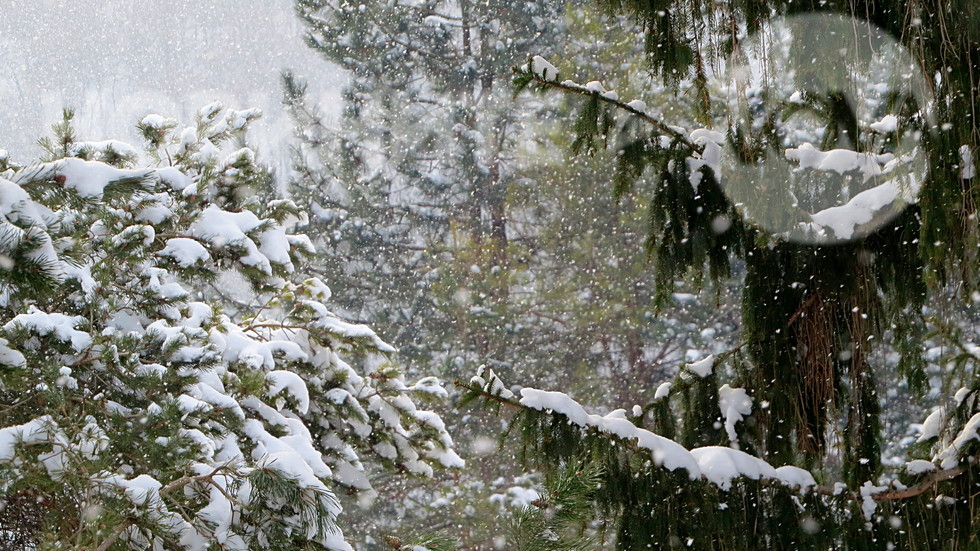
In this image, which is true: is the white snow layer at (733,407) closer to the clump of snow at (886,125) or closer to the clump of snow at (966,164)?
the clump of snow at (886,125)

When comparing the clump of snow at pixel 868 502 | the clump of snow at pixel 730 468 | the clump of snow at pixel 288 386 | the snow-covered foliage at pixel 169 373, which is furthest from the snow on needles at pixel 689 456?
the clump of snow at pixel 288 386

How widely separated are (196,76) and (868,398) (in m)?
21.3

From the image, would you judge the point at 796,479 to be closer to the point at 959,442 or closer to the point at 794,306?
the point at 959,442

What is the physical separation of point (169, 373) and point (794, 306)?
72.4 inches

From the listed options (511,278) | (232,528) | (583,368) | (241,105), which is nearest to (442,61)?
(511,278)

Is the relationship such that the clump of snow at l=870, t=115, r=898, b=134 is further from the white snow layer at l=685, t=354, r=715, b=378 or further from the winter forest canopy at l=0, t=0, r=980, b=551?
the white snow layer at l=685, t=354, r=715, b=378

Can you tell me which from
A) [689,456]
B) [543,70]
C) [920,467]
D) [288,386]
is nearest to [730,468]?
[689,456]

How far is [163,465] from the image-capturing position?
2395 millimetres

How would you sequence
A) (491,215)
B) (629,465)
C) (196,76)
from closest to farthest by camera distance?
(629,465) → (491,215) → (196,76)

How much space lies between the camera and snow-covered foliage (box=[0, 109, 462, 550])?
1707 mm

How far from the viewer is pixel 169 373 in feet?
8.33

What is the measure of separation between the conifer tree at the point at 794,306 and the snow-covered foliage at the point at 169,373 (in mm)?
783

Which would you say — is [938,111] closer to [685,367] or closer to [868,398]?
[868,398]

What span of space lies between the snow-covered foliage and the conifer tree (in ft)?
2.57
